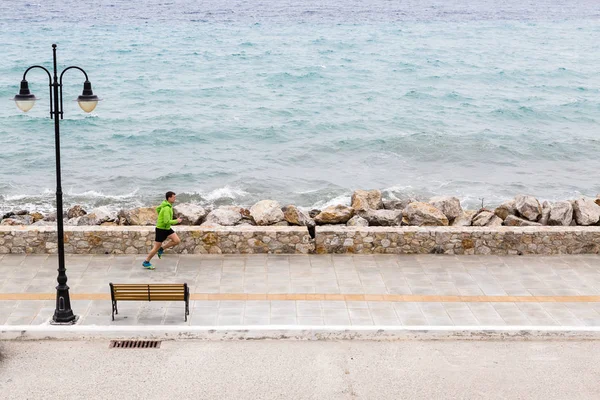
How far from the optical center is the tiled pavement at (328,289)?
527 inches

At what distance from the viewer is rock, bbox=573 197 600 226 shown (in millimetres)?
19359

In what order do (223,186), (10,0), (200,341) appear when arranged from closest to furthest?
(200,341) < (223,186) < (10,0)

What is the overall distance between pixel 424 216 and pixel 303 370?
8.02 meters

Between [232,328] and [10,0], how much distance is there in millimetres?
107874

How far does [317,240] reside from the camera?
53.0 feet

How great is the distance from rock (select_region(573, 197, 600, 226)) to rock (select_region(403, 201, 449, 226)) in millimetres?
3395

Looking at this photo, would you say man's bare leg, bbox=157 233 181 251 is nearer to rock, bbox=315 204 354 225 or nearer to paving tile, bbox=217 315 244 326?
paving tile, bbox=217 315 244 326

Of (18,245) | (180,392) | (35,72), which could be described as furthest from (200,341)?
(35,72)

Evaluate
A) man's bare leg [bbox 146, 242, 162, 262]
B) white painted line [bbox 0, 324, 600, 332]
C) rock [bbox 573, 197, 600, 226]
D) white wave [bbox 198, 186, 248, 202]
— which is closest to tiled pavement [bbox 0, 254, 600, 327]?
white painted line [bbox 0, 324, 600, 332]

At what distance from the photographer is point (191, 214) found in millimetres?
19625

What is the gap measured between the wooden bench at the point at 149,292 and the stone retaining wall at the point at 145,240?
303 centimetres

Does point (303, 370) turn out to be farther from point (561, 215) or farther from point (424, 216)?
point (561, 215)

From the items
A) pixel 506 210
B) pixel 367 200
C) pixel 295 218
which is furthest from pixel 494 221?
pixel 295 218

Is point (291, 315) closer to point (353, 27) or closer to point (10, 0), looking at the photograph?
point (353, 27)
